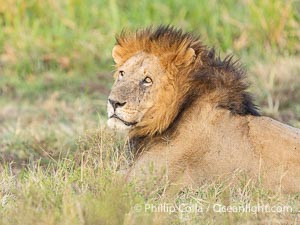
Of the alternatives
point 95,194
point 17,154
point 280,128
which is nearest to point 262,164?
point 280,128

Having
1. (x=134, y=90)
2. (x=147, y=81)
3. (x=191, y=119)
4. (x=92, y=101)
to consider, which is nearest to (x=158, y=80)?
(x=147, y=81)

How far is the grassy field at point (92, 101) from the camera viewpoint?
4.80 meters

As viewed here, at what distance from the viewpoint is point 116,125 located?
18.7ft

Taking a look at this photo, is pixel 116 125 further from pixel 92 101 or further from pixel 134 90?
pixel 92 101

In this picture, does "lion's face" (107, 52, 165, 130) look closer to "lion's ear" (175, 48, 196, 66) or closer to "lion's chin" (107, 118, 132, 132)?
"lion's chin" (107, 118, 132, 132)

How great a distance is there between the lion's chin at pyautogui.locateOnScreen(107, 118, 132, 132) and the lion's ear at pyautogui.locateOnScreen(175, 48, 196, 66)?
489mm

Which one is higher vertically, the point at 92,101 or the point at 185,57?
the point at 185,57

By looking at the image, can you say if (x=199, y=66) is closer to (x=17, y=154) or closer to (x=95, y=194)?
(x=95, y=194)

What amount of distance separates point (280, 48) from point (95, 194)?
→ 18.6 feet

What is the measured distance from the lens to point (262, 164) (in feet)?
18.3

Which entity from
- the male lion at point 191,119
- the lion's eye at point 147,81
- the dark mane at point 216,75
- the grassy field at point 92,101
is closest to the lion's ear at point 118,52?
the male lion at point 191,119

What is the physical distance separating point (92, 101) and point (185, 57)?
3.45 meters

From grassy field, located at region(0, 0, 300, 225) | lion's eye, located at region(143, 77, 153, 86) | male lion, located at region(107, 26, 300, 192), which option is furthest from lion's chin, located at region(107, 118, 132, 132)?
lion's eye, located at region(143, 77, 153, 86)

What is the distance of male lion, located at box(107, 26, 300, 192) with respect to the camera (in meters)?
5.59
